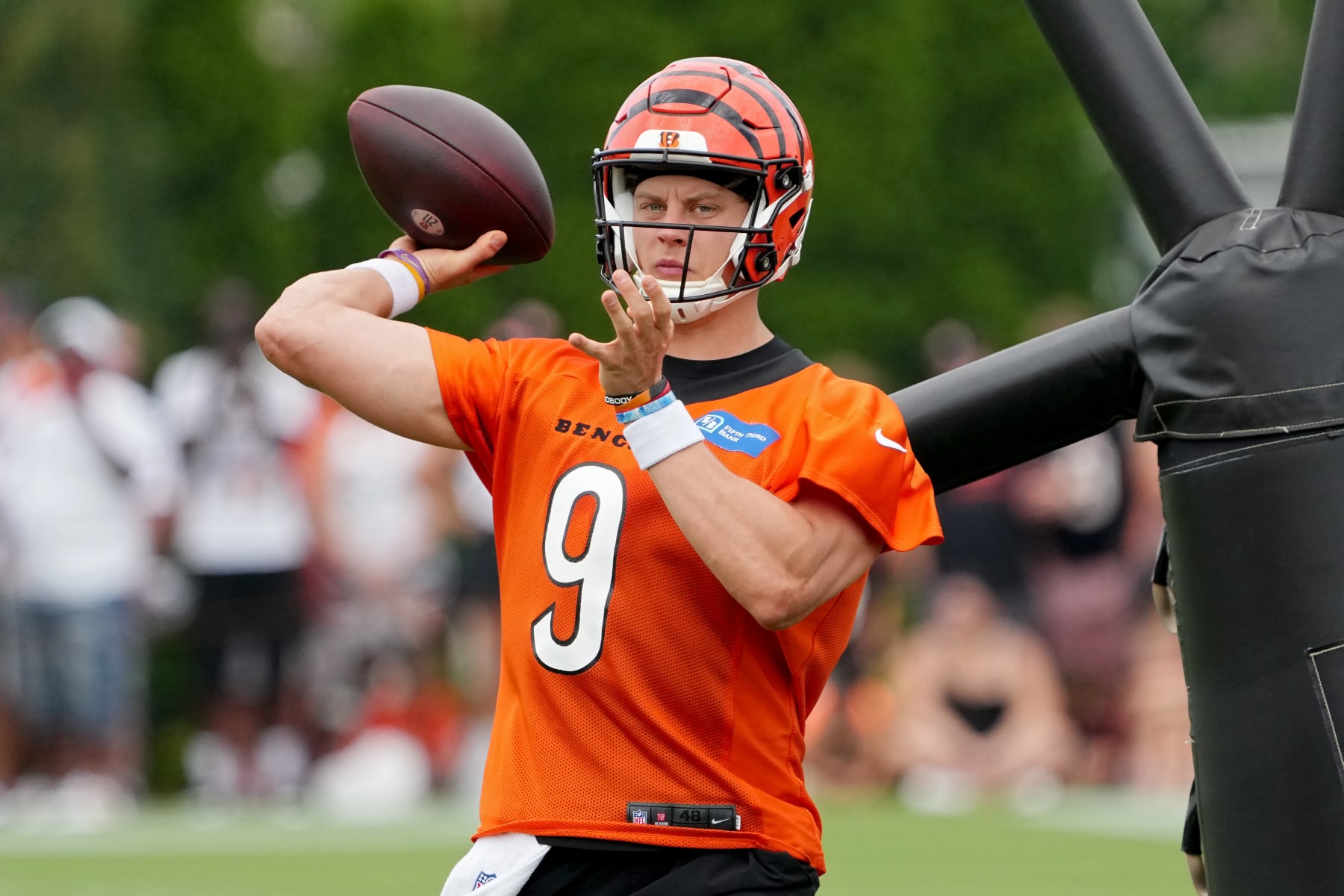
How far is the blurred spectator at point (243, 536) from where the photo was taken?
31.4ft

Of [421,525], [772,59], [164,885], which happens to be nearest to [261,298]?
[772,59]

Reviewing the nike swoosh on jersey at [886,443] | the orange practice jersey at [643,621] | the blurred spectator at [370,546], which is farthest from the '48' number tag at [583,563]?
the blurred spectator at [370,546]

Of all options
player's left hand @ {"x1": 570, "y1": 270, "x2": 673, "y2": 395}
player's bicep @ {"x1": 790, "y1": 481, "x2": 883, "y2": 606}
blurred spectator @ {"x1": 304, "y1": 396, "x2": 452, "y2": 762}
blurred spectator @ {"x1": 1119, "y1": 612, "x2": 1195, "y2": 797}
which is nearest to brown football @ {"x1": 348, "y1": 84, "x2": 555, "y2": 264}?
player's left hand @ {"x1": 570, "y1": 270, "x2": 673, "y2": 395}

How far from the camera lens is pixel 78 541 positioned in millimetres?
9305

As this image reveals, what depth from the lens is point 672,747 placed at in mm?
3080

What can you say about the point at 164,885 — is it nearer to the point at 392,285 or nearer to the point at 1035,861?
the point at 1035,861

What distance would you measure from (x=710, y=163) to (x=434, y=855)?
530cm

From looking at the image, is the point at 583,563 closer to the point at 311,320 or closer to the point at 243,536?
the point at 311,320

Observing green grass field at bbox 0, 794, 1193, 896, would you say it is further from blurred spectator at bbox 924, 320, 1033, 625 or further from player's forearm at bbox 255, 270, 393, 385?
player's forearm at bbox 255, 270, 393, 385

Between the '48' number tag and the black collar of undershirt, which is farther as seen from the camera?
the black collar of undershirt

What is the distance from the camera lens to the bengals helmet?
3.20 meters

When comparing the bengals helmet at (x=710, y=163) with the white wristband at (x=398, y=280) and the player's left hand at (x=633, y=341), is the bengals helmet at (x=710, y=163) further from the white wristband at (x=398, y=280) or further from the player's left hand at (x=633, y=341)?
the white wristband at (x=398, y=280)

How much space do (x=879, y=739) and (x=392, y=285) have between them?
7379 millimetres

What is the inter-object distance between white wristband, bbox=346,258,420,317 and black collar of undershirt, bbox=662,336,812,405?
45cm
